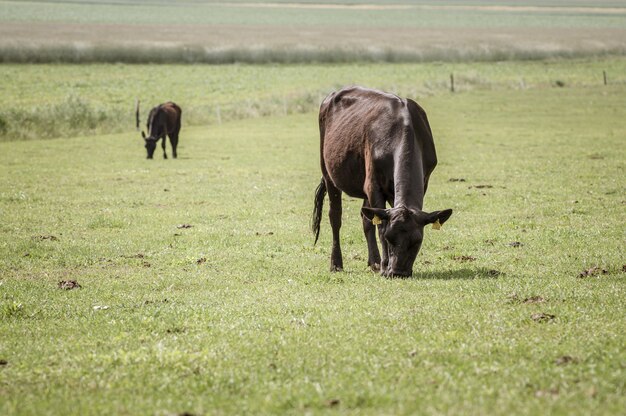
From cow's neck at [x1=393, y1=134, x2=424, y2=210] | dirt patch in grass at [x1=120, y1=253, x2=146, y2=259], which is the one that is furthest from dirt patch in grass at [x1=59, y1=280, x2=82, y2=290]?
cow's neck at [x1=393, y1=134, x2=424, y2=210]

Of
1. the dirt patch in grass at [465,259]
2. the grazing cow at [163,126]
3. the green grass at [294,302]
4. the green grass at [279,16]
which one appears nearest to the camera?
the green grass at [294,302]

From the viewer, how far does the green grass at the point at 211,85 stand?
43875 mm

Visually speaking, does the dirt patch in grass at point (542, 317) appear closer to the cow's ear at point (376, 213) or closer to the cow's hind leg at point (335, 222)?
the cow's ear at point (376, 213)

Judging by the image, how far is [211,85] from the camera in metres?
69.4

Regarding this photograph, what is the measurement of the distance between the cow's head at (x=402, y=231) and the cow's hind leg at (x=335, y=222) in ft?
5.56

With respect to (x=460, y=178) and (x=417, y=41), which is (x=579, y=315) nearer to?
(x=460, y=178)

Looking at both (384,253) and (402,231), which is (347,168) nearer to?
(384,253)

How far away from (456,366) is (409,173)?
16.6ft

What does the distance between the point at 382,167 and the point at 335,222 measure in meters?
2.00

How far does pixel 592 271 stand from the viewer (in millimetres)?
11914

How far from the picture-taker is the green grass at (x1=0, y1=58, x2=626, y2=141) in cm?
4388

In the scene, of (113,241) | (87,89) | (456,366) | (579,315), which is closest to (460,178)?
(113,241)

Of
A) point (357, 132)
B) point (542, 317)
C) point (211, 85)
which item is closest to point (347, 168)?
point (357, 132)

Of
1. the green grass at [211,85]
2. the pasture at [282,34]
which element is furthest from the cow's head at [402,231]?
the pasture at [282,34]
